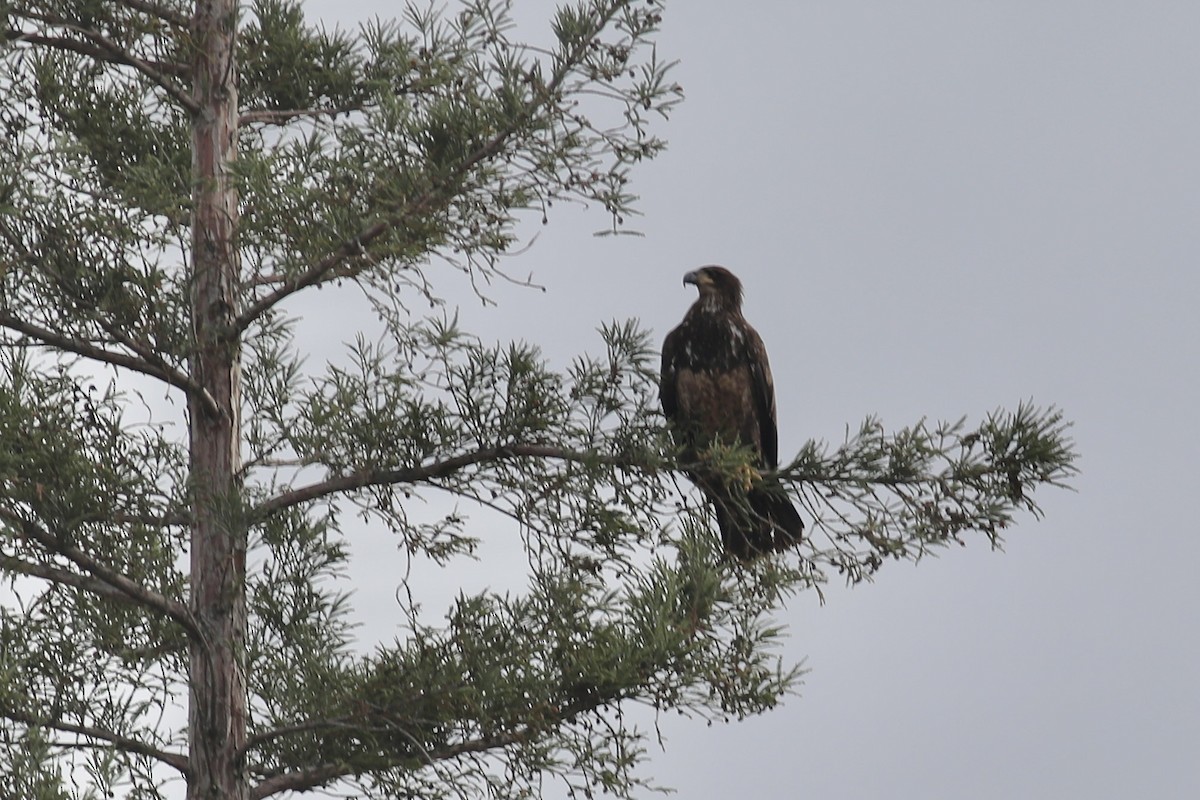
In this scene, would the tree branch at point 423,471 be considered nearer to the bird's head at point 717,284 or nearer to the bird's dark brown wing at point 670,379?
the bird's dark brown wing at point 670,379

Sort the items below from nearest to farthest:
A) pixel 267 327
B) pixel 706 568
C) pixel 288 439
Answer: pixel 706 568
pixel 288 439
pixel 267 327

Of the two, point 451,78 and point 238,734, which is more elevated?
point 451,78

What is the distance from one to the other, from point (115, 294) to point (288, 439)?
3.14ft

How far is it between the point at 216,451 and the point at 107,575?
76 centimetres

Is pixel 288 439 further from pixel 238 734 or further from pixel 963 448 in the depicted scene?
pixel 963 448

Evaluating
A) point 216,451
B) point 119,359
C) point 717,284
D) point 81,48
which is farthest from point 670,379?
point 81,48

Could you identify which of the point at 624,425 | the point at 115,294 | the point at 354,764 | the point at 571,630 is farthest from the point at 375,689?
the point at 115,294

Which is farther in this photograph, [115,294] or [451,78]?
[451,78]

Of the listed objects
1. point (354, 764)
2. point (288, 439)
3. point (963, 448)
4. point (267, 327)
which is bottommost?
point (354, 764)

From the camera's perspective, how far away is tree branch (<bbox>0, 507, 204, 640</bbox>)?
19.0ft

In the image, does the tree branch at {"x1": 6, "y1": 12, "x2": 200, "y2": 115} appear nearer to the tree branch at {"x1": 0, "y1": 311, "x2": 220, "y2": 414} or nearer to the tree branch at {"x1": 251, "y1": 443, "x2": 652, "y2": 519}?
the tree branch at {"x1": 0, "y1": 311, "x2": 220, "y2": 414}

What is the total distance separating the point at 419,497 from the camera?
6.44 m

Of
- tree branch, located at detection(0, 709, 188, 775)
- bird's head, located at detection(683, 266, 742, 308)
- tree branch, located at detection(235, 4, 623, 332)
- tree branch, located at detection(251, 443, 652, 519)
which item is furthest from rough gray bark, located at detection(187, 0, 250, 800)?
bird's head, located at detection(683, 266, 742, 308)

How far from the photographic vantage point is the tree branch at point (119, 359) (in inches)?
246
